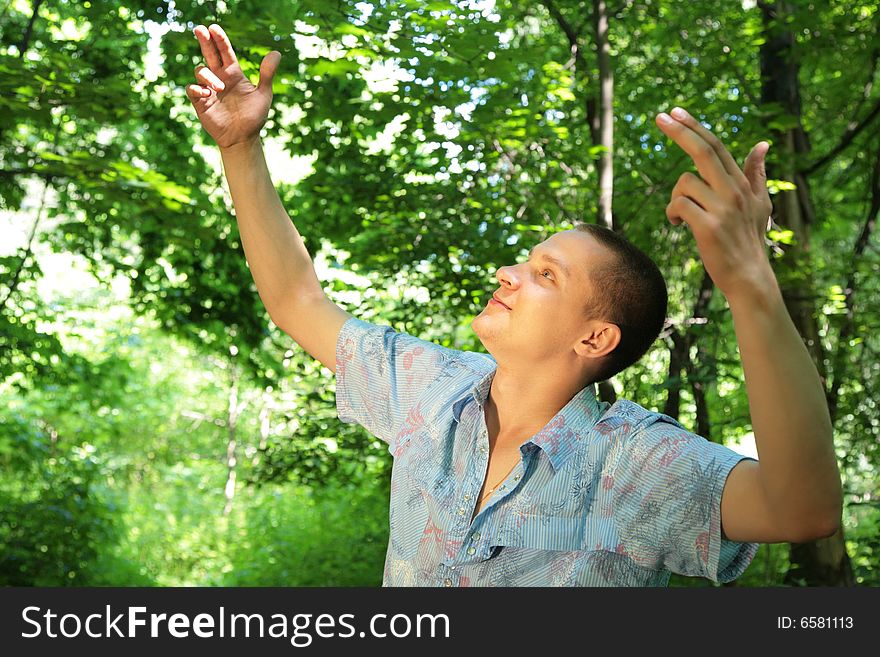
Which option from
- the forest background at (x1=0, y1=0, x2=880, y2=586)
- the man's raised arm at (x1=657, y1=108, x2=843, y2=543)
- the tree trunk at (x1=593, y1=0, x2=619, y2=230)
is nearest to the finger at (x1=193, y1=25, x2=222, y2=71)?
the man's raised arm at (x1=657, y1=108, x2=843, y2=543)

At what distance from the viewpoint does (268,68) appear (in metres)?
1.43

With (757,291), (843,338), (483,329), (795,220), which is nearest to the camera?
(757,291)

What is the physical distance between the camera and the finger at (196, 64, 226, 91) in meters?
1.44

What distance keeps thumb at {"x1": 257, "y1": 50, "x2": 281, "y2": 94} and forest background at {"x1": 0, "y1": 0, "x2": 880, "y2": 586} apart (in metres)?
1.47

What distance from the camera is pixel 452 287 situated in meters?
4.05

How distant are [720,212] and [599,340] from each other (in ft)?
1.53

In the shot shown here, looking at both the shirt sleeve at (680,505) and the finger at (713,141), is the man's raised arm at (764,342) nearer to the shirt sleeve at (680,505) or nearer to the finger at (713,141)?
the finger at (713,141)

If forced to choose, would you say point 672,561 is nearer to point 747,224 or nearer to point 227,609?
point 747,224

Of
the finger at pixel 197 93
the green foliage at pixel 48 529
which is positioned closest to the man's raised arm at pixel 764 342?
the finger at pixel 197 93

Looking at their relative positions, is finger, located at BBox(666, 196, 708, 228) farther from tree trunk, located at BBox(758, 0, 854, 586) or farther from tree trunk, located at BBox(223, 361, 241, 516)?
tree trunk, located at BBox(223, 361, 241, 516)

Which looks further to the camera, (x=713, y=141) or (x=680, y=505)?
(x=680, y=505)

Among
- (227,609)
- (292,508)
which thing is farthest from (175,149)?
(227,609)

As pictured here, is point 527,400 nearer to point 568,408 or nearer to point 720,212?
point 568,408

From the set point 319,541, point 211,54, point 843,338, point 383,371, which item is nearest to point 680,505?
point 383,371
